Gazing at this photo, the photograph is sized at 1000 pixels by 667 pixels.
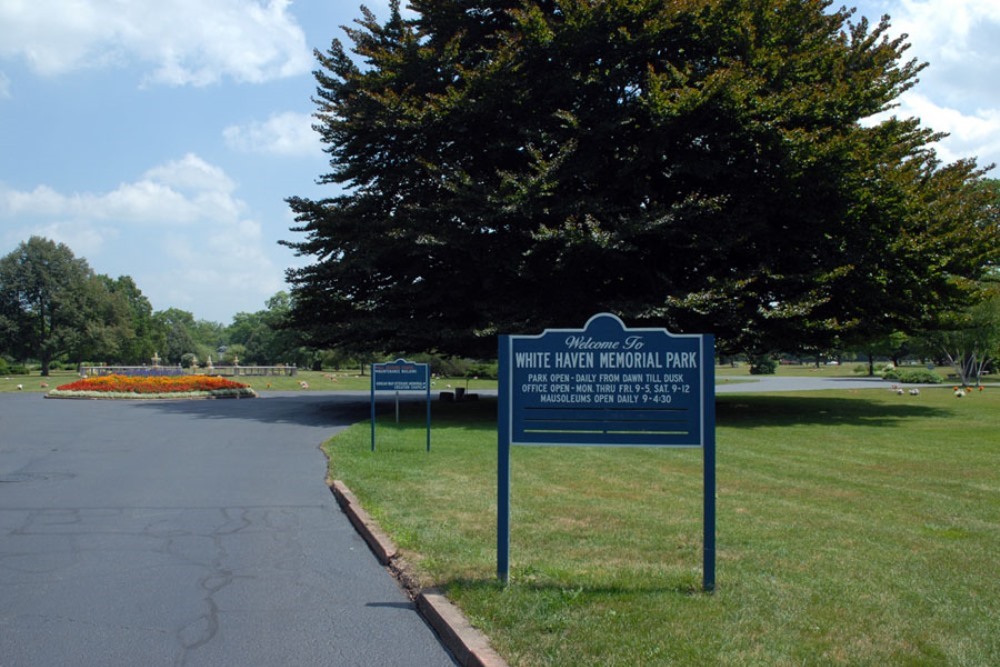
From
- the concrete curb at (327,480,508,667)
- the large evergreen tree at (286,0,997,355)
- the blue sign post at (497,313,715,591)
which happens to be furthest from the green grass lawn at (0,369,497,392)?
the blue sign post at (497,313,715,591)

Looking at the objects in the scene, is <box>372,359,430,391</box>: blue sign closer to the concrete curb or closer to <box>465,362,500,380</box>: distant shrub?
the concrete curb

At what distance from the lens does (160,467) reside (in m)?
12.1

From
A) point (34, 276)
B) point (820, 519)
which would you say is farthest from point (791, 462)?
point (34, 276)

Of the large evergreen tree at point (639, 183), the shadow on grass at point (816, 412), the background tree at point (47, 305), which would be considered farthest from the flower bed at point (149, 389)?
the background tree at point (47, 305)

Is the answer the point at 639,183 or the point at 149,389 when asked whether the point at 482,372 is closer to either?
the point at 149,389

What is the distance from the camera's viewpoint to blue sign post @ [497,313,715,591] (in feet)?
18.1

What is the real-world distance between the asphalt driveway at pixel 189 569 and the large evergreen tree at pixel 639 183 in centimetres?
1024

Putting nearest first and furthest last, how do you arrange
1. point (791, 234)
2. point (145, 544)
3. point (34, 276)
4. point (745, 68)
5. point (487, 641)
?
point (487, 641) → point (145, 544) → point (745, 68) → point (791, 234) → point (34, 276)

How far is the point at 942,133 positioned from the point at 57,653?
89.4 feet

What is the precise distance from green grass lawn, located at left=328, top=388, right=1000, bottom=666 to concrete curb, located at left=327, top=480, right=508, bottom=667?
3.5 inches

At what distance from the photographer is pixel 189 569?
249 inches

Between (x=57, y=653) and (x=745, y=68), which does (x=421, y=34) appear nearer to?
(x=745, y=68)

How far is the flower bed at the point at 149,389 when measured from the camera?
102 ft

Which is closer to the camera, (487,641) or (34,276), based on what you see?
(487,641)
